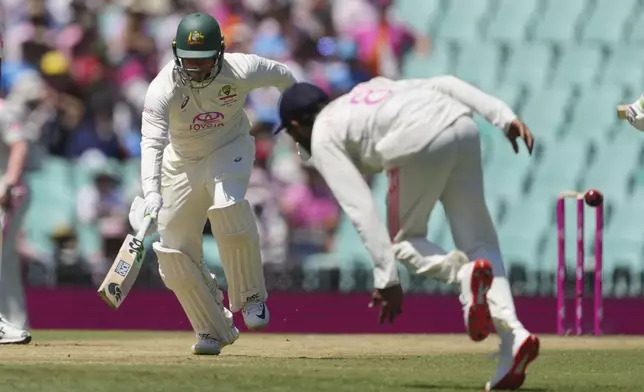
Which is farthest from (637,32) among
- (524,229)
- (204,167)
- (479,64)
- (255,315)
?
(204,167)

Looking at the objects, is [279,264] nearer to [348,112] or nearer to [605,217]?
[605,217]

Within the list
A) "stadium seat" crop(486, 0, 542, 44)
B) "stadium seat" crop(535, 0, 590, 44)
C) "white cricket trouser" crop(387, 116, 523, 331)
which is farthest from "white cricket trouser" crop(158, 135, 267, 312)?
"stadium seat" crop(535, 0, 590, 44)

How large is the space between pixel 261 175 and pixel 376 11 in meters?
2.27

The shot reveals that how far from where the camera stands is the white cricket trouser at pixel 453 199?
17.5 feet

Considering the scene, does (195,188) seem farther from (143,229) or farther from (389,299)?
(389,299)

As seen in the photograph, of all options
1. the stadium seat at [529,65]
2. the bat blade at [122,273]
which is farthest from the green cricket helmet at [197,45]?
the stadium seat at [529,65]

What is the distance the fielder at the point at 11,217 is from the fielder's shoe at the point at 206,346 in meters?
1.16

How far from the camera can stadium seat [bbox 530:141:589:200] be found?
12.7 meters

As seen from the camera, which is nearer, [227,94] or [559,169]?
[227,94]

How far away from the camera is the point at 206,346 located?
7520 millimetres

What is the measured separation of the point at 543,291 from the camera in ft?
36.8

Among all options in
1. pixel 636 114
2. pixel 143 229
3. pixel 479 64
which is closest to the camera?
pixel 143 229

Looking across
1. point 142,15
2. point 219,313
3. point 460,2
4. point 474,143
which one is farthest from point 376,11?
point 474,143

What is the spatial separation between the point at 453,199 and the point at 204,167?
2186mm
